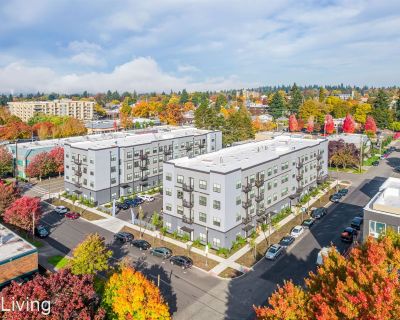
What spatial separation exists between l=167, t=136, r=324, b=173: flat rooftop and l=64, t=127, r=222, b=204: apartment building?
59.4 ft

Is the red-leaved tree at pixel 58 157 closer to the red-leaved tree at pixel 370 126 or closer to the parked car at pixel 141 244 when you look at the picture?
the parked car at pixel 141 244

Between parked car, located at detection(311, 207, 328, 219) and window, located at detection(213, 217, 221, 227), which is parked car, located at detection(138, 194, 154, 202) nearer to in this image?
window, located at detection(213, 217, 221, 227)

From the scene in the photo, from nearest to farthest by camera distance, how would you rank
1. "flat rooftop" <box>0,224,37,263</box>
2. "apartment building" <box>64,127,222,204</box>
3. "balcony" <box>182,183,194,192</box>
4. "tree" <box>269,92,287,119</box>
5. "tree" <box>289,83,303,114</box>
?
"flat rooftop" <box>0,224,37,263</box> < "balcony" <box>182,183,194,192</box> < "apartment building" <box>64,127,222,204</box> < "tree" <box>269,92,287,119</box> < "tree" <box>289,83,303,114</box>

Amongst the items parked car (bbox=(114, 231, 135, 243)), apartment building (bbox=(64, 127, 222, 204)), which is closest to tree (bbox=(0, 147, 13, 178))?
apartment building (bbox=(64, 127, 222, 204))

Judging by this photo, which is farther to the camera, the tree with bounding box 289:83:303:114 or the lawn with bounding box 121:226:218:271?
the tree with bounding box 289:83:303:114

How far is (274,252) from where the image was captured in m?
43.8

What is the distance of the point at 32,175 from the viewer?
78.6 metres

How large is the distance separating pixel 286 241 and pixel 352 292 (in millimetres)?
24688

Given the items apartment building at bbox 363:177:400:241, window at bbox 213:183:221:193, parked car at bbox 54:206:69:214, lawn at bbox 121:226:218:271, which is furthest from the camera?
parked car at bbox 54:206:69:214

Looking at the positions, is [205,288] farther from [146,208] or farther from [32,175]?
[32,175]

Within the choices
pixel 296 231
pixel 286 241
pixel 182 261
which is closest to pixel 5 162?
pixel 182 261

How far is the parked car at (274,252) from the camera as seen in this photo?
142 ft

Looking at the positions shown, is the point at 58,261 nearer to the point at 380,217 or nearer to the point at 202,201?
the point at 202,201

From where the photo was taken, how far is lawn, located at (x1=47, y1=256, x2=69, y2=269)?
4229 cm
